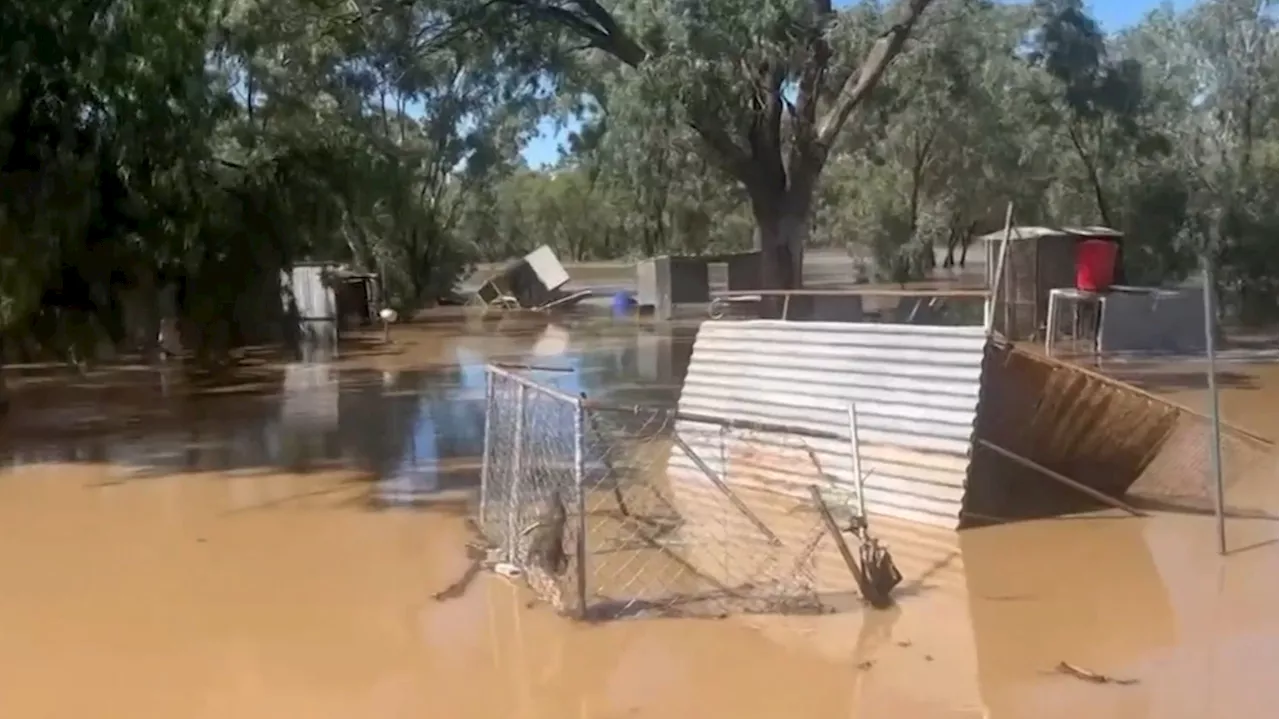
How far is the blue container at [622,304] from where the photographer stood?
37.8m

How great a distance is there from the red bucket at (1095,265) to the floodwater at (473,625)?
1359cm

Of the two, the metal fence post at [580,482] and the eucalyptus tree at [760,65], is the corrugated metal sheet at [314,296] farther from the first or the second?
the metal fence post at [580,482]

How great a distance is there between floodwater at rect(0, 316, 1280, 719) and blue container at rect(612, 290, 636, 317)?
79.2 feet

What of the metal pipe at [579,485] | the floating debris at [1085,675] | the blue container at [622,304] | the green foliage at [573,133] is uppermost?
the green foliage at [573,133]

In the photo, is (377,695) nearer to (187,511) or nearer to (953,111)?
(187,511)

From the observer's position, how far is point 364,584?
30.8 ft

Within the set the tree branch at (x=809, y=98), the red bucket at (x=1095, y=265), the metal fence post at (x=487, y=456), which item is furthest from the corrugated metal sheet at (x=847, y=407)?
the red bucket at (x=1095, y=265)

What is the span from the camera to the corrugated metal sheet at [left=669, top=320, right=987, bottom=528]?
1070 cm

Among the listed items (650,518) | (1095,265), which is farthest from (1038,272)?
(650,518)

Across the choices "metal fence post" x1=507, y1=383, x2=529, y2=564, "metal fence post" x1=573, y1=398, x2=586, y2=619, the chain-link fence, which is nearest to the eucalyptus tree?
the chain-link fence

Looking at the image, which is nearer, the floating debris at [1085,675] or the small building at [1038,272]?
the floating debris at [1085,675]

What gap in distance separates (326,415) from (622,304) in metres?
21.6

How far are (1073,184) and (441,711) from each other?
102ft

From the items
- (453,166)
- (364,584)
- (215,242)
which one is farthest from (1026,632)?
(453,166)
